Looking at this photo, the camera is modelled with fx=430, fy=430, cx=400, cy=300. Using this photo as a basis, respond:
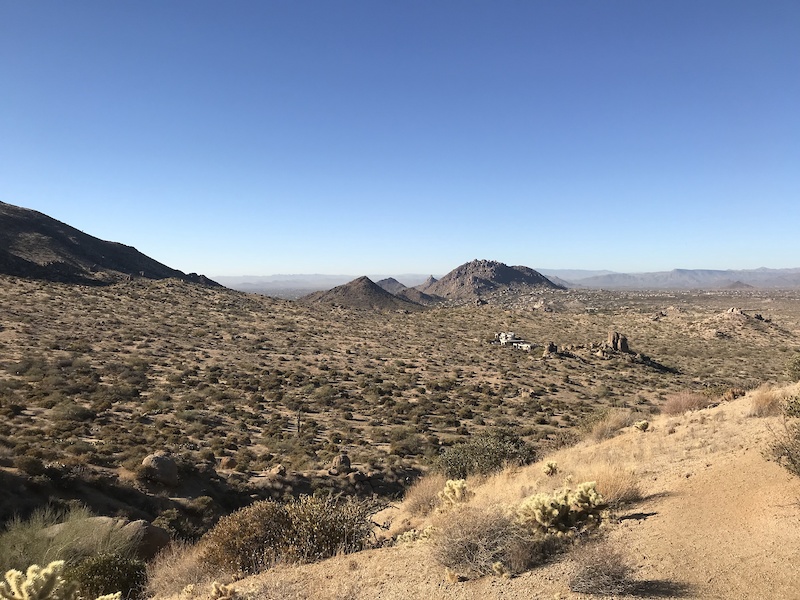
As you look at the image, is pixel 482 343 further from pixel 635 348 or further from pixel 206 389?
pixel 206 389

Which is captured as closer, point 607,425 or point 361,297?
point 607,425

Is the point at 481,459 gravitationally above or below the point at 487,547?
below

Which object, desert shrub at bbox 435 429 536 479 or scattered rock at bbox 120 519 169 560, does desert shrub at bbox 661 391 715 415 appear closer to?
desert shrub at bbox 435 429 536 479

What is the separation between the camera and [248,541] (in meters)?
7.55

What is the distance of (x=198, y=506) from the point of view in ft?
43.0

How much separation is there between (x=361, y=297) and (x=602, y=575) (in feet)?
374

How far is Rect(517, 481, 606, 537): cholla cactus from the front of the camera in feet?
22.0

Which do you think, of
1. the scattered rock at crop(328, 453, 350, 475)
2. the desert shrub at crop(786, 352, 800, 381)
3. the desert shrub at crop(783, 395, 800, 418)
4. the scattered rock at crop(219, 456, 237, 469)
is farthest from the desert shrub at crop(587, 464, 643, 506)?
the desert shrub at crop(786, 352, 800, 381)

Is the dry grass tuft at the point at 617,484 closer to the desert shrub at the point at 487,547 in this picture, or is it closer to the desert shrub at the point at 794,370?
the desert shrub at the point at 487,547

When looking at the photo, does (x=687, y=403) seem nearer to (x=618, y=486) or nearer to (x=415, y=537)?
(x=618, y=486)

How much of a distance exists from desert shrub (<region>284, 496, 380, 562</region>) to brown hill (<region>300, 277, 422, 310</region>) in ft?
339

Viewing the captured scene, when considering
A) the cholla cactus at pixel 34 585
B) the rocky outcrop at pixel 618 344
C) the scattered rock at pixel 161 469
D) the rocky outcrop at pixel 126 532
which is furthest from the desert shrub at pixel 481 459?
the rocky outcrop at pixel 618 344

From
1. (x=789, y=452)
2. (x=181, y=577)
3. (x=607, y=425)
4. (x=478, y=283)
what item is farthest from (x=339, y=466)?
(x=478, y=283)

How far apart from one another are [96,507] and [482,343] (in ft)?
133
